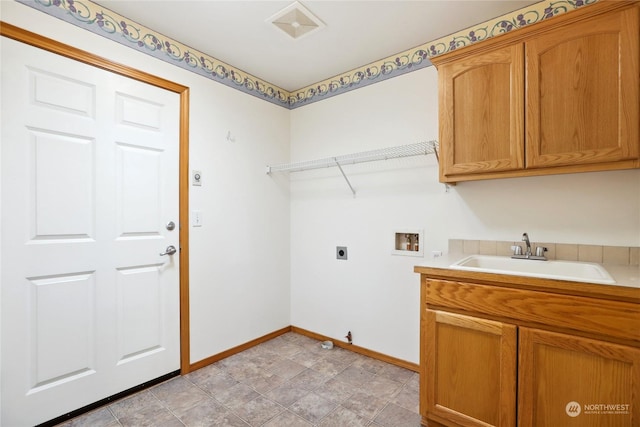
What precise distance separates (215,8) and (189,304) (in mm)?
1970

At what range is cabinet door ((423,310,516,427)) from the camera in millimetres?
1319

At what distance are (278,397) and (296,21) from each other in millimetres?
2400

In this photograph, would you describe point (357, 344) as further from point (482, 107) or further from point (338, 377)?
point (482, 107)

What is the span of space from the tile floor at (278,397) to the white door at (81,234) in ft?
0.66

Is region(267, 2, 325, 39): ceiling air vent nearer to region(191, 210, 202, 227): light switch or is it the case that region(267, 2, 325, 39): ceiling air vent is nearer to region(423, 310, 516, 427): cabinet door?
region(191, 210, 202, 227): light switch

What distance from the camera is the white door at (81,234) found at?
1482mm

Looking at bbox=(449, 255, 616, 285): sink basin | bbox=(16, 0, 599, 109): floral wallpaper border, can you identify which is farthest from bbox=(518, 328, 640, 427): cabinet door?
bbox=(16, 0, 599, 109): floral wallpaper border

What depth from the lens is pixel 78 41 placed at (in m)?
1.67

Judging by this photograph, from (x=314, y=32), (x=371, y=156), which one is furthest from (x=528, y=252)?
(x=314, y=32)

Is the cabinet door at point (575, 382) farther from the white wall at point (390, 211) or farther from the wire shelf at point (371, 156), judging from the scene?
the wire shelf at point (371, 156)

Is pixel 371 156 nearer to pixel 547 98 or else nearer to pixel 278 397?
pixel 547 98

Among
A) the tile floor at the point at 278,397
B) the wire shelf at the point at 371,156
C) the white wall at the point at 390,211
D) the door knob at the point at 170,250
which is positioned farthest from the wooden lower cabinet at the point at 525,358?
the door knob at the point at 170,250

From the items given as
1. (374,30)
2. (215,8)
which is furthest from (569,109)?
(215,8)

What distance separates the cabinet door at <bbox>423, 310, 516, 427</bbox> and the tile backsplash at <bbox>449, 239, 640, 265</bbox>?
65cm
